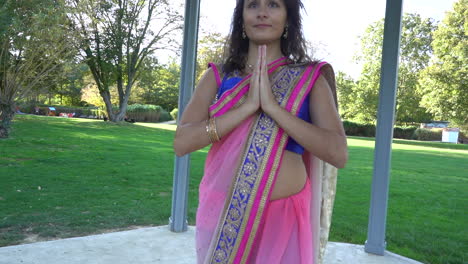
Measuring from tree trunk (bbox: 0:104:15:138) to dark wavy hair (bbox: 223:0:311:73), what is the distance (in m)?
11.8

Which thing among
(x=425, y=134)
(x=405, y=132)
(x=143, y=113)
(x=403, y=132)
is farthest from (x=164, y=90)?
(x=425, y=134)

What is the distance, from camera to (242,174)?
4.31 ft

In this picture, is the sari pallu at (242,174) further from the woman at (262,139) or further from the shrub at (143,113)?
the shrub at (143,113)

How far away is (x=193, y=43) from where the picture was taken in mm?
4293

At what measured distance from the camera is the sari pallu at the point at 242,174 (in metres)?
1.29

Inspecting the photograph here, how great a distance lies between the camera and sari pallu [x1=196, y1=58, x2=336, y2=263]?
1287 millimetres

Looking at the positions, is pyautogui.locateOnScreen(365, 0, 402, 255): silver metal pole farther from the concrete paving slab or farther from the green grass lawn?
the green grass lawn

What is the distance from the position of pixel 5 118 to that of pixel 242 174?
480 inches

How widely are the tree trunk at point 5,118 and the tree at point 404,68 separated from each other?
18.6 meters

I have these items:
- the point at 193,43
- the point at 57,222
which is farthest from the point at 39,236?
the point at 193,43

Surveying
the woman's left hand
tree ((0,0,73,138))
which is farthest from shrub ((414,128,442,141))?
the woman's left hand

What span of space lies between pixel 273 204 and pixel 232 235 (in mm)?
165

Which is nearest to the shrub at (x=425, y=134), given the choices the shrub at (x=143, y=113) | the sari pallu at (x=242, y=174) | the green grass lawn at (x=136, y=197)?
the green grass lawn at (x=136, y=197)

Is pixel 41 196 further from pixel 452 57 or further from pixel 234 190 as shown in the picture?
pixel 452 57
